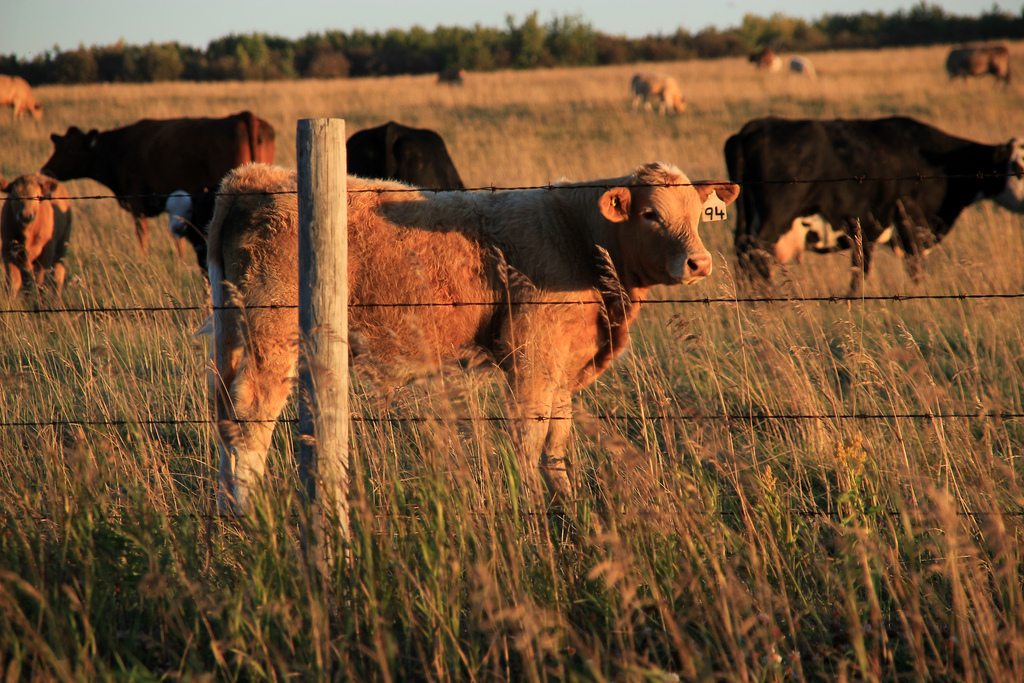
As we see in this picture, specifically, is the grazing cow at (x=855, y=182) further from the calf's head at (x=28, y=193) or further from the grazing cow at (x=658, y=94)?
the grazing cow at (x=658, y=94)

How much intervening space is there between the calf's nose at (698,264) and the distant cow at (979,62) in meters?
33.0

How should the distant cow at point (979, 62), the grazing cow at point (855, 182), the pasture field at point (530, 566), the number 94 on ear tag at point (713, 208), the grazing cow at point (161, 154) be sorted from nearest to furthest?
the pasture field at point (530, 566), the number 94 on ear tag at point (713, 208), the grazing cow at point (855, 182), the grazing cow at point (161, 154), the distant cow at point (979, 62)

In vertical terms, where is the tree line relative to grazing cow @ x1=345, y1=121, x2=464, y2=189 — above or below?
above

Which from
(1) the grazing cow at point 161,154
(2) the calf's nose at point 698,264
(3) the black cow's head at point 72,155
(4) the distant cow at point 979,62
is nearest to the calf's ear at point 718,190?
(2) the calf's nose at point 698,264

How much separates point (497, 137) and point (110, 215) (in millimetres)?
9391

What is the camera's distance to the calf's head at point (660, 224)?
480 centimetres

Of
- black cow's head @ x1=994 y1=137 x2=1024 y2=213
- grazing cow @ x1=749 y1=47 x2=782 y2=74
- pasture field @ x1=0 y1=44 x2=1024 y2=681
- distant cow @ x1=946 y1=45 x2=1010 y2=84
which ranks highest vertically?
grazing cow @ x1=749 y1=47 x2=782 y2=74

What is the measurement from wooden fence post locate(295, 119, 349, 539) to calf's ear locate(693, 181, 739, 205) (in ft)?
7.61

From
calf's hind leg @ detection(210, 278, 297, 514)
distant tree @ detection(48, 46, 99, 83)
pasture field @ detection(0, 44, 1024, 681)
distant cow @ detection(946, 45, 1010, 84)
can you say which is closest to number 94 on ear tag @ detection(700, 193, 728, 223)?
pasture field @ detection(0, 44, 1024, 681)

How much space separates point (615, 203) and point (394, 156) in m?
5.50

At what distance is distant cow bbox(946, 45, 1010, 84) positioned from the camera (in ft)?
111

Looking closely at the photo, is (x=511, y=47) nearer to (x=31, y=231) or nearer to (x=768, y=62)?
(x=768, y=62)

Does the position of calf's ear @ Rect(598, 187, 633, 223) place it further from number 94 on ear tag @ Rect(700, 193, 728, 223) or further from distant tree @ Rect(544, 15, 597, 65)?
distant tree @ Rect(544, 15, 597, 65)

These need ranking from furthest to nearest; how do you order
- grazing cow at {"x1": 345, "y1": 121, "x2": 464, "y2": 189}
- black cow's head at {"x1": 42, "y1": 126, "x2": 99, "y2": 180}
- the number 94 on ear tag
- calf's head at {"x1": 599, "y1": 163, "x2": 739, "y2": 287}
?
black cow's head at {"x1": 42, "y1": 126, "x2": 99, "y2": 180}, grazing cow at {"x1": 345, "y1": 121, "x2": 464, "y2": 189}, the number 94 on ear tag, calf's head at {"x1": 599, "y1": 163, "x2": 739, "y2": 287}
